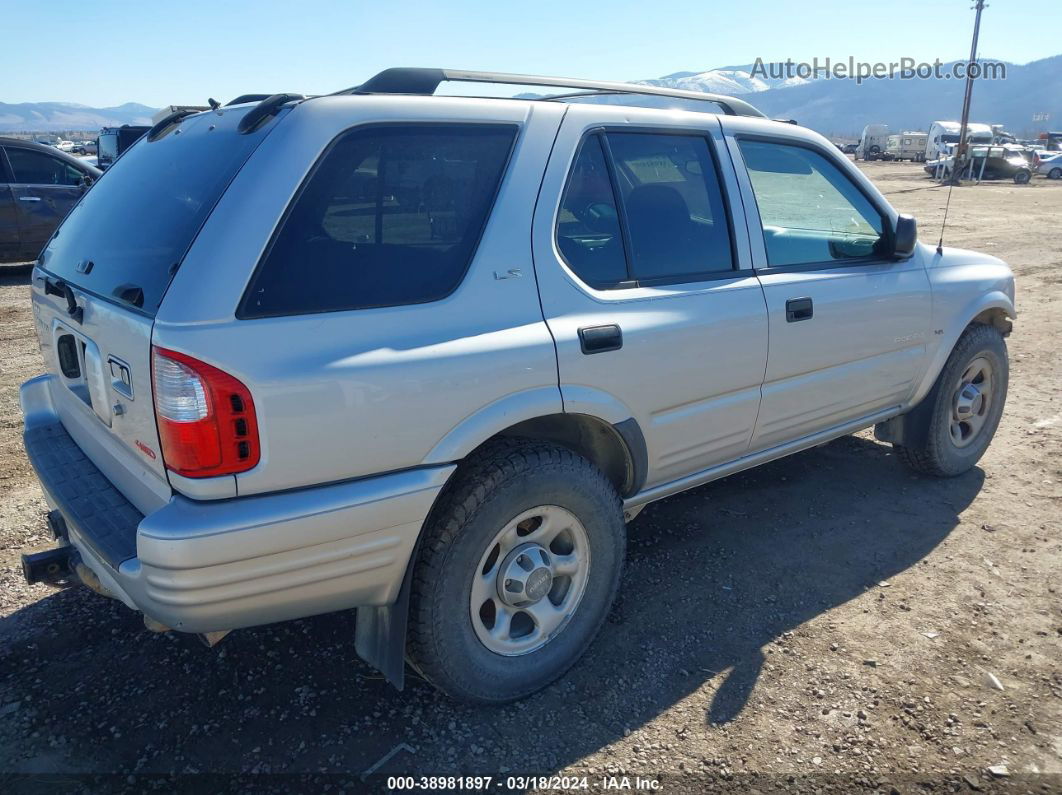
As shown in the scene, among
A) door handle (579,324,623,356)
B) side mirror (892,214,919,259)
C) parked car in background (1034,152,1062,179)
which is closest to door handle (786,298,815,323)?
side mirror (892,214,919,259)

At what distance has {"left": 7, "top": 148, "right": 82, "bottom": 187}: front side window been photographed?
1046 cm

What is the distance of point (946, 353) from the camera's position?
165 inches

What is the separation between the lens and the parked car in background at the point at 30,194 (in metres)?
10.2

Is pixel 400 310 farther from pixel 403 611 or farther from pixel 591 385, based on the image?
pixel 403 611

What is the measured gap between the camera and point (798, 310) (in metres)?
3.34

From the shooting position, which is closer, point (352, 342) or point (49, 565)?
point (352, 342)

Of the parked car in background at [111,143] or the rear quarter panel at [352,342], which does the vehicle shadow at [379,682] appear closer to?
the rear quarter panel at [352,342]

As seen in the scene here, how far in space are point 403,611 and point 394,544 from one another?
0.24 m

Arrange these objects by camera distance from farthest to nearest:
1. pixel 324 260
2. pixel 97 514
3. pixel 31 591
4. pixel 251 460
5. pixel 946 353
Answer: pixel 946 353
pixel 31 591
pixel 97 514
pixel 324 260
pixel 251 460

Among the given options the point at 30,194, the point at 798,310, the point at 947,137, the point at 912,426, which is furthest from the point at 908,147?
the point at 798,310

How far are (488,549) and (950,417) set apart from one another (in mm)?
3195

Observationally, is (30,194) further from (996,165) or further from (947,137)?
(947,137)

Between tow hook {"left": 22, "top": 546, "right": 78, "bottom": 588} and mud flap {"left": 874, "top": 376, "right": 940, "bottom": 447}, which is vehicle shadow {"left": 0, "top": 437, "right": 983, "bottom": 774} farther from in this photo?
mud flap {"left": 874, "top": 376, "right": 940, "bottom": 447}

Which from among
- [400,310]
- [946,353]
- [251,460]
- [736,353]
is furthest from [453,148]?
[946,353]
